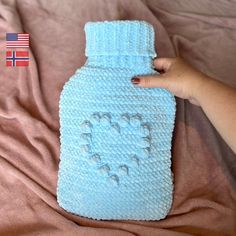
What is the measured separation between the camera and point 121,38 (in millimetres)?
830

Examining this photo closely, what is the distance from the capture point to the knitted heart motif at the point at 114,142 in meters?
0.81

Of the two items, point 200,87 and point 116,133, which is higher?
point 200,87

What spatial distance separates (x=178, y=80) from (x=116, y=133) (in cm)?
17

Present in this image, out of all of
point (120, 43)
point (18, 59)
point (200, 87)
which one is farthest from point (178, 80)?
point (18, 59)

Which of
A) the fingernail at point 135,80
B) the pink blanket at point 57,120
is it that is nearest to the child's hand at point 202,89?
the fingernail at point 135,80

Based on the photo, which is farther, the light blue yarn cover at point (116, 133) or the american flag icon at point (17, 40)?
the american flag icon at point (17, 40)

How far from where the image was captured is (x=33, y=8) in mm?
1029

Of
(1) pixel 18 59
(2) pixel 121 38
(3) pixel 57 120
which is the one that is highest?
(2) pixel 121 38

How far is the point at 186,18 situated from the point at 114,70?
0.34m

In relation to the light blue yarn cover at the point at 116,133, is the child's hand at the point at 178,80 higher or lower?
higher

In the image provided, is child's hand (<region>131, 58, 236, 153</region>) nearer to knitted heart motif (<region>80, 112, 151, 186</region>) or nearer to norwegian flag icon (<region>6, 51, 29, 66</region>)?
knitted heart motif (<region>80, 112, 151, 186</region>)

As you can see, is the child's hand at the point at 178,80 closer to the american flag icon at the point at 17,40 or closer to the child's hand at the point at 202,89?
the child's hand at the point at 202,89

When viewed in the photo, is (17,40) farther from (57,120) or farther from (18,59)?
(57,120)

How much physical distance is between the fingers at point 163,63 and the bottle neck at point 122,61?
0.08 feet
